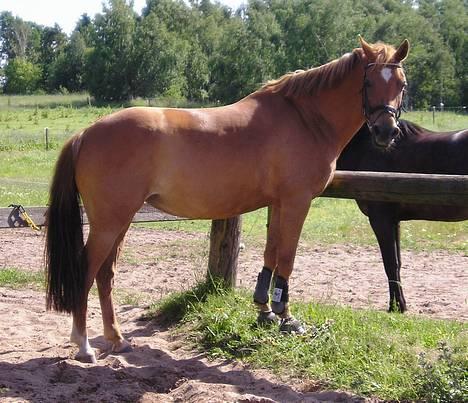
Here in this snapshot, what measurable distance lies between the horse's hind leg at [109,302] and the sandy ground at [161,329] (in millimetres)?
121

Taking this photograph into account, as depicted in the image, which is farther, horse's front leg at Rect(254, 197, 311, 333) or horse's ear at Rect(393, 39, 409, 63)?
horse's front leg at Rect(254, 197, 311, 333)

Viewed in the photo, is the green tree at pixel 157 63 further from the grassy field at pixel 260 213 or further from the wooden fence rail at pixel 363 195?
the wooden fence rail at pixel 363 195

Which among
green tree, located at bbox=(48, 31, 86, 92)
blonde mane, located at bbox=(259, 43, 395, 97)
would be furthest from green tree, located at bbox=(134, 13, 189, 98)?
blonde mane, located at bbox=(259, 43, 395, 97)

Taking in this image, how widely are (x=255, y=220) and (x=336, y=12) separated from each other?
177ft

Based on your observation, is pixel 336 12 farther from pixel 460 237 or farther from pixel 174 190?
pixel 174 190

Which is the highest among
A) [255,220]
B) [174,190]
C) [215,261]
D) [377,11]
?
[377,11]

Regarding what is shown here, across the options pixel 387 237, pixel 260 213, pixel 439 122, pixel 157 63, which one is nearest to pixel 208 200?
pixel 387 237

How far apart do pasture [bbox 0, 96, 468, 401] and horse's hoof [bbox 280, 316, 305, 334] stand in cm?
12

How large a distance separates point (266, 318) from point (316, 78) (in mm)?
1869

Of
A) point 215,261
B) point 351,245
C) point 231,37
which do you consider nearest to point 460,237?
point 351,245

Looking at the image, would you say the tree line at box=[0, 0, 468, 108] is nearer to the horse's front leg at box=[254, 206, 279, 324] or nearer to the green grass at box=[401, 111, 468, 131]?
the green grass at box=[401, 111, 468, 131]

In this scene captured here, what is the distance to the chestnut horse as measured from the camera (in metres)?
4.58

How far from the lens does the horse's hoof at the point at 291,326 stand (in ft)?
16.3

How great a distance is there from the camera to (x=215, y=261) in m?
5.96
